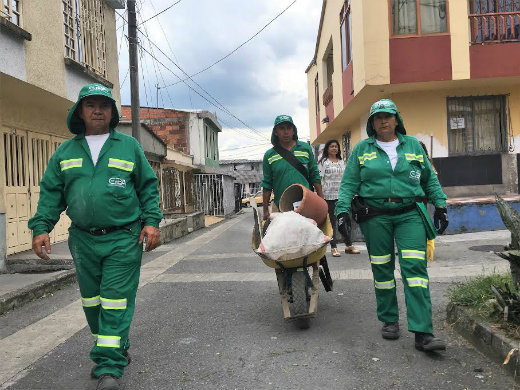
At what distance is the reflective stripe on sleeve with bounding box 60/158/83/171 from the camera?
129 inches

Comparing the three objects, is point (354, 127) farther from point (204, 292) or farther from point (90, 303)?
point (90, 303)

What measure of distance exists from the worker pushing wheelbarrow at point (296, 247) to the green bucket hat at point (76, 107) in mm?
1527

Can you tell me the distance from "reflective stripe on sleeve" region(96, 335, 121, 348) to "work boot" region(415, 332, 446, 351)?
Answer: 2.15 m

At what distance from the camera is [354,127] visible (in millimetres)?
16688

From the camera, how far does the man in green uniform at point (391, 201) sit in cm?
379

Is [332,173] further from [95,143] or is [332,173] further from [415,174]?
[95,143]

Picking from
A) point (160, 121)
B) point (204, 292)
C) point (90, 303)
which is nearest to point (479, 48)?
point (204, 292)

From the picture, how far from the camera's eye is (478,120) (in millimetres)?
12070

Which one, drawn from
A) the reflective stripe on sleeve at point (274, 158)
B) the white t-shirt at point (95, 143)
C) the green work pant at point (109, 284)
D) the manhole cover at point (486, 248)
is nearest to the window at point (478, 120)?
the manhole cover at point (486, 248)

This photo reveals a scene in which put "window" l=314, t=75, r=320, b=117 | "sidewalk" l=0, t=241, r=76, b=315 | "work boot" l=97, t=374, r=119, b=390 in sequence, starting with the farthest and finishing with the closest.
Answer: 1. "window" l=314, t=75, r=320, b=117
2. "sidewalk" l=0, t=241, r=76, b=315
3. "work boot" l=97, t=374, r=119, b=390

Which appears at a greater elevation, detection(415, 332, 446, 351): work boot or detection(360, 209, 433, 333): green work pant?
detection(360, 209, 433, 333): green work pant

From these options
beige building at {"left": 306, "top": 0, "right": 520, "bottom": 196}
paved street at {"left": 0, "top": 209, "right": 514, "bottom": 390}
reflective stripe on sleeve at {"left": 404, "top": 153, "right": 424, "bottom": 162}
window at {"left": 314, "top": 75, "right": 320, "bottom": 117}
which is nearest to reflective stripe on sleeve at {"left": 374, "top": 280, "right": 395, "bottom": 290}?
paved street at {"left": 0, "top": 209, "right": 514, "bottom": 390}

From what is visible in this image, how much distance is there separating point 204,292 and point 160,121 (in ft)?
83.7

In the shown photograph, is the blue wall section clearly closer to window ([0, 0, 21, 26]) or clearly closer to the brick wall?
window ([0, 0, 21, 26])
